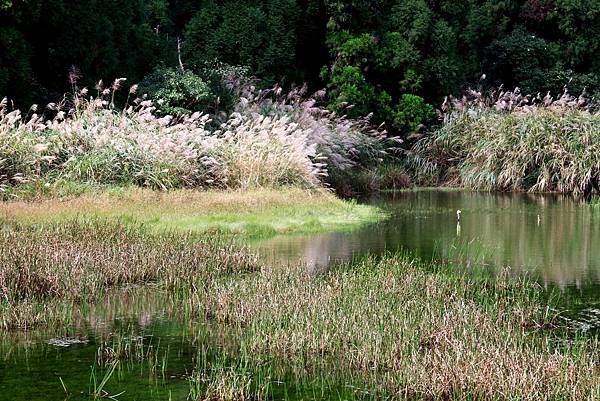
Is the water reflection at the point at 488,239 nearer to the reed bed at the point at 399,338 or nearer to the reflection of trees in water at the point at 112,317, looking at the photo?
the reed bed at the point at 399,338

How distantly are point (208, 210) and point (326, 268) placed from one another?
490cm

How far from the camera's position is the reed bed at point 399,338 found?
6.07m

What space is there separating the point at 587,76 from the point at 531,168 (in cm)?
1218

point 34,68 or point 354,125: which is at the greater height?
point 34,68

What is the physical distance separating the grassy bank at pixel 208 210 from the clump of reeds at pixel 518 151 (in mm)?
8027

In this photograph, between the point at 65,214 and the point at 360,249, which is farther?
the point at 65,214

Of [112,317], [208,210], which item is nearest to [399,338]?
[112,317]

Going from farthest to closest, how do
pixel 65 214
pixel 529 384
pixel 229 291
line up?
pixel 65 214 < pixel 229 291 < pixel 529 384

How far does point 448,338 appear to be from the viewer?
23.6 ft

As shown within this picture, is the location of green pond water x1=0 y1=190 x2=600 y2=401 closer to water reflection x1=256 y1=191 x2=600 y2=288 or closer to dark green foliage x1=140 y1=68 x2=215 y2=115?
water reflection x1=256 y1=191 x2=600 y2=288

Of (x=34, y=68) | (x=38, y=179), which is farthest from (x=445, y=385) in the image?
(x=34, y=68)

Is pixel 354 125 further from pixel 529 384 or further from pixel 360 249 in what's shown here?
pixel 529 384

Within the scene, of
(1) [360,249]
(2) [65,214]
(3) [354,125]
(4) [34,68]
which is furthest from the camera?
(3) [354,125]

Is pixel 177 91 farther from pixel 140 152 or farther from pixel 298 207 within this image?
pixel 298 207
